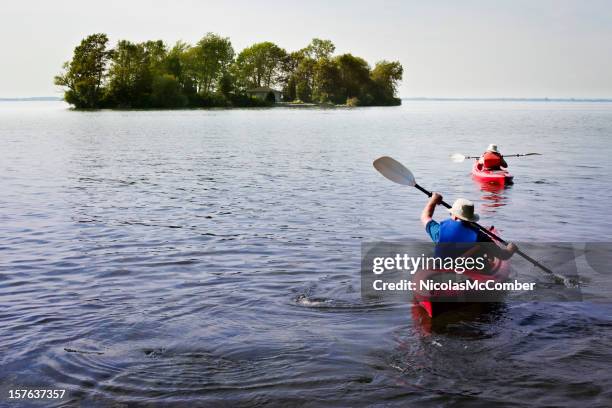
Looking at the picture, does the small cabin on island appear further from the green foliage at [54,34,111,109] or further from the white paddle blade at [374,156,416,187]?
the white paddle blade at [374,156,416,187]

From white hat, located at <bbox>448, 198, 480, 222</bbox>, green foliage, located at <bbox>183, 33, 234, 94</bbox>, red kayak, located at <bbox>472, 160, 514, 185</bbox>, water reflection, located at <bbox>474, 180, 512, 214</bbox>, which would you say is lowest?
water reflection, located at <bbox>474, 180, 512, 214</bbox>

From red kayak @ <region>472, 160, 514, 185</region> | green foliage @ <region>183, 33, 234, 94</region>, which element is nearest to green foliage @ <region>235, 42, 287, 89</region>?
green foliage @ <region>183, 33, 234, 94</region>

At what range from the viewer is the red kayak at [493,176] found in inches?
952

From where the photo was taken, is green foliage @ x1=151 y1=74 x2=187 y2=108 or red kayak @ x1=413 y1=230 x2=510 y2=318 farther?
green foliage @ x1=151 y1=74 x2=187 y2=108

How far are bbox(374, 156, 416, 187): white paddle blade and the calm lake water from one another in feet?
6.19

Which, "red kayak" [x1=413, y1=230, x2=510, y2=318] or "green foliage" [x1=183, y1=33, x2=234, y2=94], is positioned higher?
"green foliage" [x1=183, y1=33, x2=234, y2=94]

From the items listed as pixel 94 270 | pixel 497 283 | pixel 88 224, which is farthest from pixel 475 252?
pixel 88 224

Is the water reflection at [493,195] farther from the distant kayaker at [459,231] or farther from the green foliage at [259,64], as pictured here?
the green foliage at [259,64]

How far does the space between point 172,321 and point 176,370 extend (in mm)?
1776

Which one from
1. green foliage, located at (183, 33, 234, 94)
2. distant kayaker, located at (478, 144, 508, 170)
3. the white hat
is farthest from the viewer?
green foliage, located at (183, 33, 234, 94)

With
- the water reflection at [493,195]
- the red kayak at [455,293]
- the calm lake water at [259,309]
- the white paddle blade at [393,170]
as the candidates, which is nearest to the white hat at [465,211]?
the red kayak at [455,293]

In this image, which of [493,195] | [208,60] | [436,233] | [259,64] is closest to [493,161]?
[493,195]

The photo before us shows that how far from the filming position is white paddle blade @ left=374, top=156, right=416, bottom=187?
40.1ft

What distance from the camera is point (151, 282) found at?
11.6 metres
